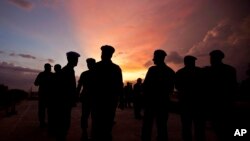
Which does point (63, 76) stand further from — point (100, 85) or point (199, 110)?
point (199, 110)

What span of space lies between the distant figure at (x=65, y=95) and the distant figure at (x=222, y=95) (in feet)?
10.1

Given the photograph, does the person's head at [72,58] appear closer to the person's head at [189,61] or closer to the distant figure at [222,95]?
the person's head at [189,61]

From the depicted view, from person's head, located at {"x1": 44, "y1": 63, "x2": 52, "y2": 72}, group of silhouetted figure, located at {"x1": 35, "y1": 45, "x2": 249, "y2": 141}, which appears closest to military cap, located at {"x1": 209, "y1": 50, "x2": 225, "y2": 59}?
group of silhouetted figure, located at {"x1": 35, "y1": 45, "x2": 249, "y2": 141}

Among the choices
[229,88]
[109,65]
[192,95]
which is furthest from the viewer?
[192,95]

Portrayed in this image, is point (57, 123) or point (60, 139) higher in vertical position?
point (57, 123)

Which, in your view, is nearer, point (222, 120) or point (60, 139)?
point (222, 120)

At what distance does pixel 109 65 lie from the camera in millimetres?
5262

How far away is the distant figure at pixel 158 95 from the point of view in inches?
231

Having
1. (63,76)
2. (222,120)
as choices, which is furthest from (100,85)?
(222,120)

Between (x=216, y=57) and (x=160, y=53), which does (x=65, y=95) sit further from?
(x=216, y=57)

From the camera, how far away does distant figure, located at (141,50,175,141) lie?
586cm

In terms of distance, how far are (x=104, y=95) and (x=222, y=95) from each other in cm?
250

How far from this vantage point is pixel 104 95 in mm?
5254

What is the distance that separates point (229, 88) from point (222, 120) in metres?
0.70
